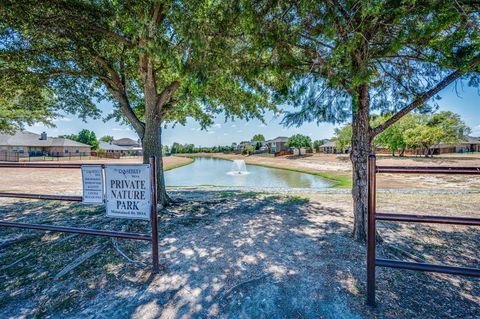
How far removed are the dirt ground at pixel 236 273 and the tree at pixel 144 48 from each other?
2.55 m

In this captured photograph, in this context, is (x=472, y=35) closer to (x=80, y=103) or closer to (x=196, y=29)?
(x=196, y=29)

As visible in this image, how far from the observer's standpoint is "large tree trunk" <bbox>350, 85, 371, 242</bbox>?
11.0 ft

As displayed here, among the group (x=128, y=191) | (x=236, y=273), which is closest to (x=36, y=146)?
(x=128, y=191)

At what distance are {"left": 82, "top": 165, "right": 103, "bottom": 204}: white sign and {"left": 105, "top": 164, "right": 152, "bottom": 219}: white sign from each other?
13 cm

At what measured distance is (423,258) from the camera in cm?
304

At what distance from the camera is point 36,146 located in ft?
142

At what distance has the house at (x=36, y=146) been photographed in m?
39.0

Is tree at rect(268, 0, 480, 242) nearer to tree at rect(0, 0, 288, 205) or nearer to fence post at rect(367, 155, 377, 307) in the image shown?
tree at rect(0, 0, 288, 205)

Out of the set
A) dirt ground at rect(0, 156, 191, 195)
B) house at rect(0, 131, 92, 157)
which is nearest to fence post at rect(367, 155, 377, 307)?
dirt ground at rect(0, 156, 191, 195)

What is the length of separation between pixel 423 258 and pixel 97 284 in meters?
4.26

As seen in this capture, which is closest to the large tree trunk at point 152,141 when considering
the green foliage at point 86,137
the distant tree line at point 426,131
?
the distant tree line at point 426,131

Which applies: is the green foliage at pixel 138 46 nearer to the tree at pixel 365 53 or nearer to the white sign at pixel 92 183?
the tree at pixel 365 53

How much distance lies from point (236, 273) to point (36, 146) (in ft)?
188

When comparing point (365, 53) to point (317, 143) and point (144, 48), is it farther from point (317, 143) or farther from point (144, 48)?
point (317, 143)
